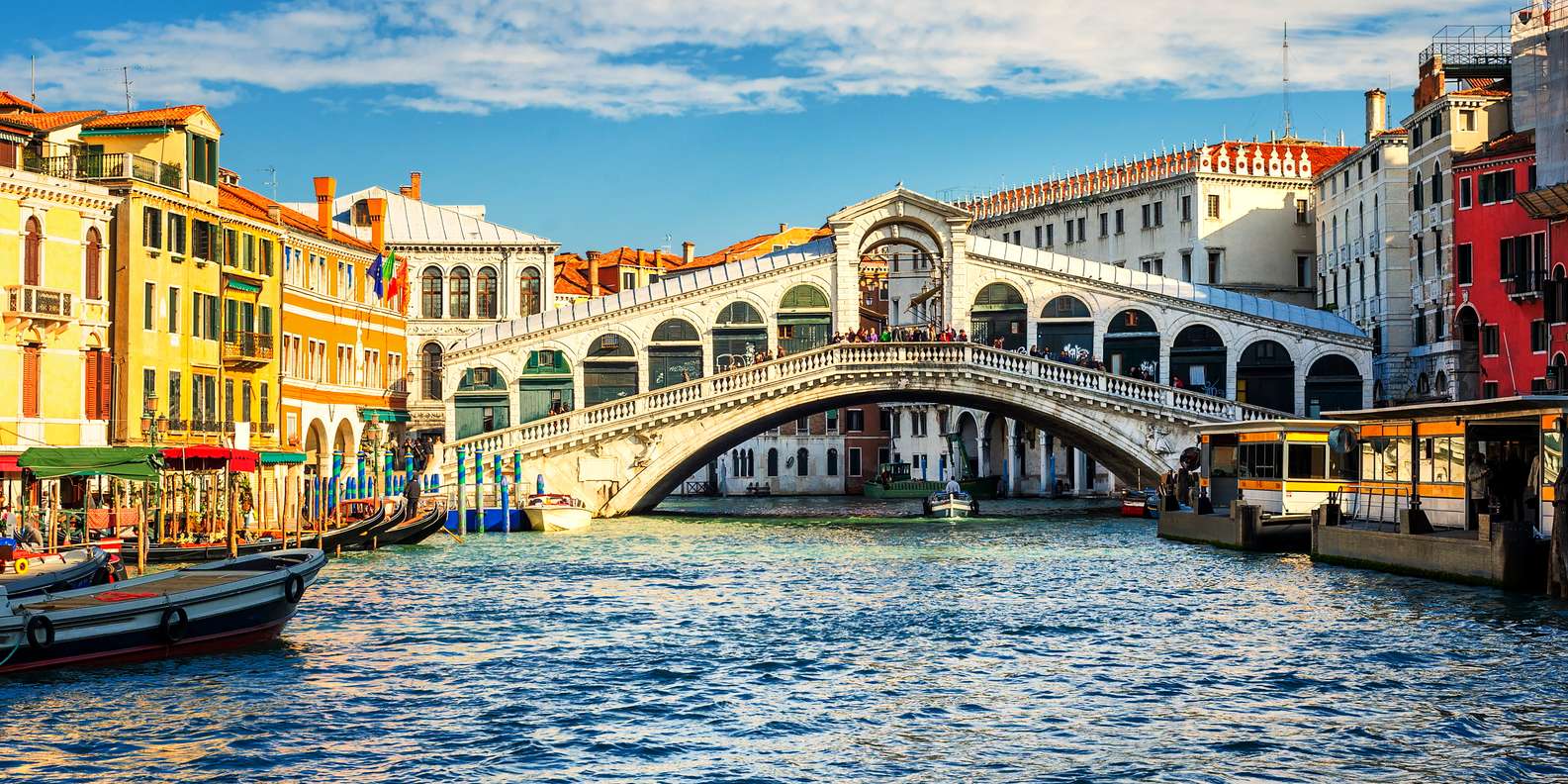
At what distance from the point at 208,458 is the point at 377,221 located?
25014mm

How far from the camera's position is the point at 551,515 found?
4247cm

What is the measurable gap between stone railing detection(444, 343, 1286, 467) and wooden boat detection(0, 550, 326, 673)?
23.1 metres

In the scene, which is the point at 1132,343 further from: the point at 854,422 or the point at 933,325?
the point at 854,422

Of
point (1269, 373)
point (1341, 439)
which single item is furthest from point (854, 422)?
point (1341, 439)

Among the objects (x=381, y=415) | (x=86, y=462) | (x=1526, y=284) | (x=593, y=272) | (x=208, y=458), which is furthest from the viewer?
(x=593, y=272)

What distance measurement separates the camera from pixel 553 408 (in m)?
48.5

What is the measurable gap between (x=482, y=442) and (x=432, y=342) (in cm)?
1161

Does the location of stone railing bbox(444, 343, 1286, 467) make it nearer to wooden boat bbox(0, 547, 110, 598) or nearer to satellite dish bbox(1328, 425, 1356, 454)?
satellite dish bbox(1328, 425, 1356, 454)

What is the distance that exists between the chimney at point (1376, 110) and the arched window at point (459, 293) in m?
27.6

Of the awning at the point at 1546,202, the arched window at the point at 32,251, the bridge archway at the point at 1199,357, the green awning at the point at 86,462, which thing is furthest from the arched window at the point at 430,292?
the awning at the point at 1546,202

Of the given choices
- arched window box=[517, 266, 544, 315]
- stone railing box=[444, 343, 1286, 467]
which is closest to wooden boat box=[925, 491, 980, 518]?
stone railing box=[444, 343, 1286, 467]

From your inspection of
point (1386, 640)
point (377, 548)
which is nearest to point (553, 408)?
point (377, 548)

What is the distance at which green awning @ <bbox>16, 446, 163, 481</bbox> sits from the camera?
91.4ft

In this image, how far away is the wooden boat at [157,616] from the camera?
18.4m
